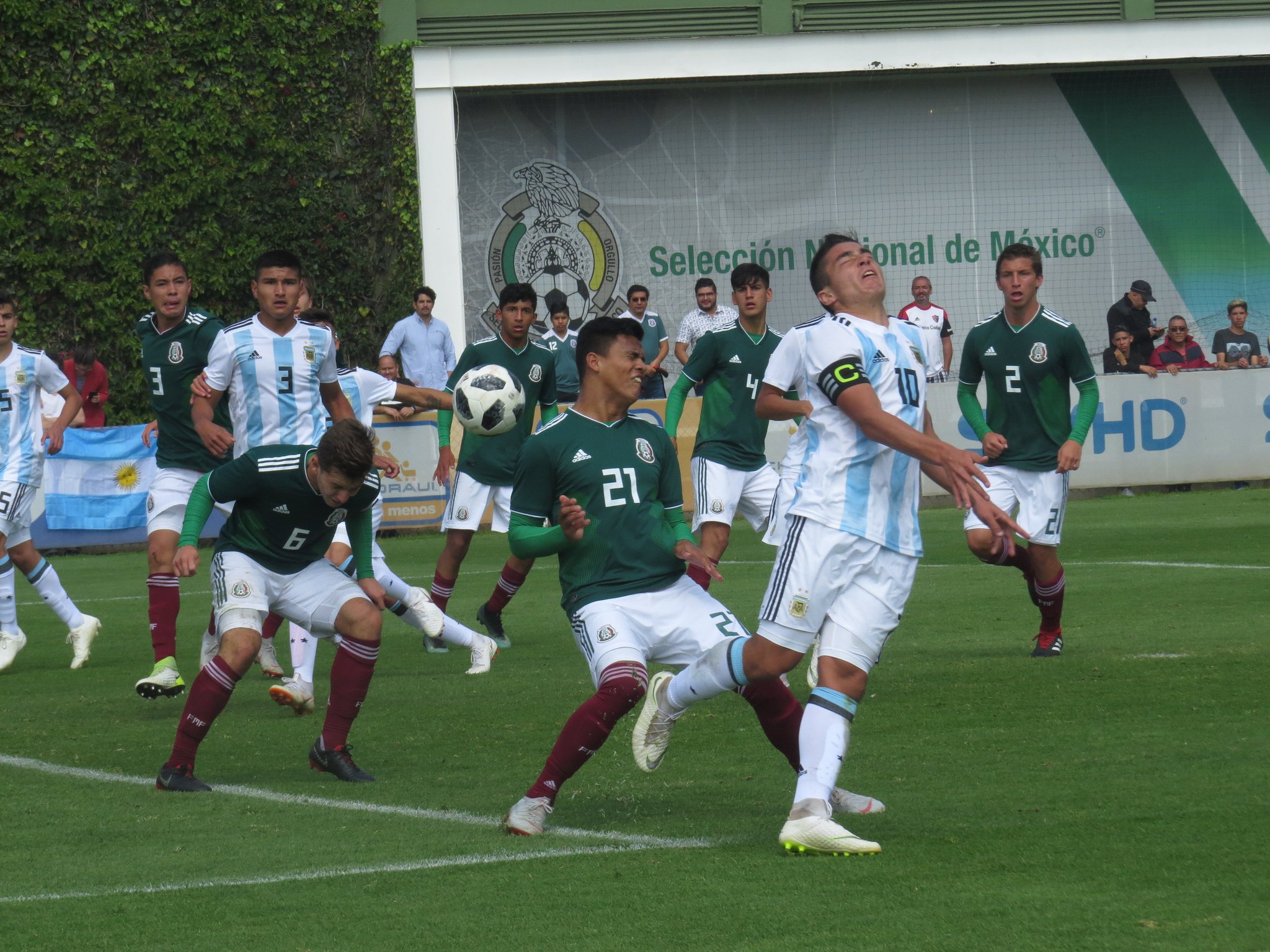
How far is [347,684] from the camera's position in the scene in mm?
6641

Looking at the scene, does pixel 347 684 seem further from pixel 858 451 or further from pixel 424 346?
pixel 424 346

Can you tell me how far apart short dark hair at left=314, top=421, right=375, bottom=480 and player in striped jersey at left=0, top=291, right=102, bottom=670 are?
477 centimetres

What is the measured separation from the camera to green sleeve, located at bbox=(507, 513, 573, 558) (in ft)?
18.5

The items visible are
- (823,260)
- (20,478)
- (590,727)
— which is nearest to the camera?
(590,727)

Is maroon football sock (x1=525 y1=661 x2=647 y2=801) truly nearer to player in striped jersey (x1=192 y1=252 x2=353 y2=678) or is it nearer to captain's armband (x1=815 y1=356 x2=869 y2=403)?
captain's armband (x1=815 y1=356 x2=869 y2=403)

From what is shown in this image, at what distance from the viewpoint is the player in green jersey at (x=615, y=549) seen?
5434 millimetres

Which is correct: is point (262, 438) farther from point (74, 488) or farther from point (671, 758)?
point (74, 488)

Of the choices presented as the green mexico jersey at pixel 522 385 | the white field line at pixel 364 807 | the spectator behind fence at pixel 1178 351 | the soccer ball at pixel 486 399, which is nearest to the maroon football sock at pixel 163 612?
the white field line at pixel 364 807

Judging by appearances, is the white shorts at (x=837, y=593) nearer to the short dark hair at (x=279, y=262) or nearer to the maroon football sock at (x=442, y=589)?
the short dark hair at (x=279, y=262)

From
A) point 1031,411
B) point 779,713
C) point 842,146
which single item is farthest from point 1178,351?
point 779,713

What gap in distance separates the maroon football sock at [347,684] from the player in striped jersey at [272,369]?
211 centimetres

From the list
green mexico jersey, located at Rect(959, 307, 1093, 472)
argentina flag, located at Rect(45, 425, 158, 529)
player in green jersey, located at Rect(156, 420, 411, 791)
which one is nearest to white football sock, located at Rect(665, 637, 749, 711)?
player in green jersey, located at Rect(156, 420, 411, 791)

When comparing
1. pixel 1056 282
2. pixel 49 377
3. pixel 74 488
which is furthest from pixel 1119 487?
pixel 49 377

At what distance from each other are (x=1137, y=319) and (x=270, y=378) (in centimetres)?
1643
